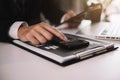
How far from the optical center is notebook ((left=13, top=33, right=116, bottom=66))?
58 centimetres

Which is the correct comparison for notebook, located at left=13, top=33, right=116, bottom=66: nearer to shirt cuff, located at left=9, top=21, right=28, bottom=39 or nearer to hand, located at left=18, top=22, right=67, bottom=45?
hand, located at left=18, top=22, right=67, bottom=45

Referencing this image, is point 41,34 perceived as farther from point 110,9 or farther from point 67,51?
point 110,9

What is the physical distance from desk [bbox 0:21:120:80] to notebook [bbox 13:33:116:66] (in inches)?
0.5

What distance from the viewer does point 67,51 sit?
626mm

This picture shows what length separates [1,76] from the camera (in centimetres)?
55

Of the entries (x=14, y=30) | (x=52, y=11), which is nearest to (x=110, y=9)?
(x=52, y=11)

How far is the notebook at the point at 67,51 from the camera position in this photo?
0.58 metres

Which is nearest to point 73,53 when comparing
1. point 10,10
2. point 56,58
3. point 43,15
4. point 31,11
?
point 56,58

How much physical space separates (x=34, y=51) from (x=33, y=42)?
6 centimetres

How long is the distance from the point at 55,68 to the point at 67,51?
0.28ft

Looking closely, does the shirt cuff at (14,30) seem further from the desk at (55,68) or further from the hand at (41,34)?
the desk at (55,68)

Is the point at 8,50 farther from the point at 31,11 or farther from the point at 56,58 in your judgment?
the point at 31,11

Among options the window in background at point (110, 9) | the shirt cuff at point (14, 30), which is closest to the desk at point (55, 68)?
the shirt cuff at point (14, 30)

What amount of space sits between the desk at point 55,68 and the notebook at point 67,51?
13 mm
